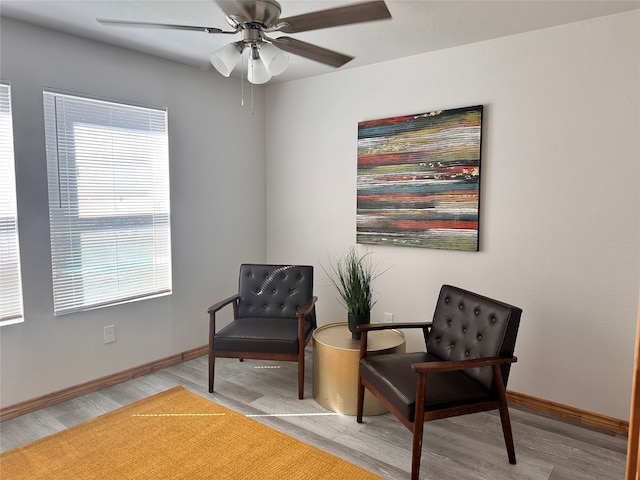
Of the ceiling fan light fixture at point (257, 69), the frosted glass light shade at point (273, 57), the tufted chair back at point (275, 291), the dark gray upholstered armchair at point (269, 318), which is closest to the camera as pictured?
the frosted glass light shade at point (273, 57)

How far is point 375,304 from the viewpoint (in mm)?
3648

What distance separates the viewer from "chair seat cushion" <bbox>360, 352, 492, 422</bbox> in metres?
2.14

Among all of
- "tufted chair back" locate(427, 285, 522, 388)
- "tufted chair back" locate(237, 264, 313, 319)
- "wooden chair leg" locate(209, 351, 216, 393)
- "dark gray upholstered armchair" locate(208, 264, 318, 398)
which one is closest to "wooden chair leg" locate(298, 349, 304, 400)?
"dark gray upholstered armchair" locate(208, 264, 318, 398)

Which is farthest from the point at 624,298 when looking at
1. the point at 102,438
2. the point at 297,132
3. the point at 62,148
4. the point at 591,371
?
the point at 62,148

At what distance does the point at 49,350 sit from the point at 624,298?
3.56 meters

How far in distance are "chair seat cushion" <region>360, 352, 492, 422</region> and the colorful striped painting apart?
1019 millimetres

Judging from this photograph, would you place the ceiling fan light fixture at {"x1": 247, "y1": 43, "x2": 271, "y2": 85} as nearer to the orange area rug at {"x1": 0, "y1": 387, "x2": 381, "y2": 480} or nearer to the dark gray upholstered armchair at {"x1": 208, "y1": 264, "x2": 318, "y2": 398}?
the dark gray upholstered armchair at {"x1": 208, "y1": 264, "x2": 318, "y2": 398}

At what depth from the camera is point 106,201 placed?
315cm

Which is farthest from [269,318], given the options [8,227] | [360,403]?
[8,227]

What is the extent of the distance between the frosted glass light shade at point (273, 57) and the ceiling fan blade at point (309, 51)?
0.28ft

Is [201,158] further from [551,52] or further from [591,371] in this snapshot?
[591,371]

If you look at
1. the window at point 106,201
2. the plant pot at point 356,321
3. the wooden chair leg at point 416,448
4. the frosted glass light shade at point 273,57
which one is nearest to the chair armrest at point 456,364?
the wooden chair leg at point 416,448

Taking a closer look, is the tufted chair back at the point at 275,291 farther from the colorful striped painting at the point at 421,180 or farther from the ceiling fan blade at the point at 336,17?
the ceiling fan blade at the point at 336,17

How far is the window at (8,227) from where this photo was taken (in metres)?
2.64
